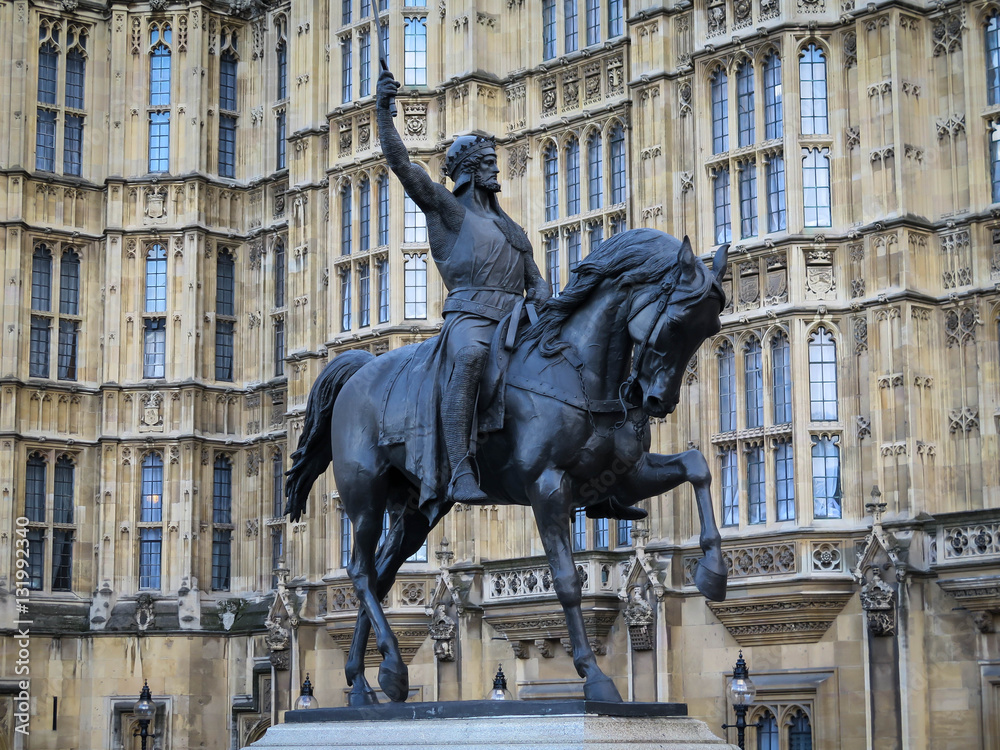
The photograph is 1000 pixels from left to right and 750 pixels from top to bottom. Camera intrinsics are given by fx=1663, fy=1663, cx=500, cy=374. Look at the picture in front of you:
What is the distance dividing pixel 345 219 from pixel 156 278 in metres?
6.28

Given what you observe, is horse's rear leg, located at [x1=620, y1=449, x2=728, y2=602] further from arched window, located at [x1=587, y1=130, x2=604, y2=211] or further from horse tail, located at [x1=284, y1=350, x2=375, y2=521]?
arched window, located at [x1=587, y1=130, x2=604, y2=211]

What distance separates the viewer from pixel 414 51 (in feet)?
109

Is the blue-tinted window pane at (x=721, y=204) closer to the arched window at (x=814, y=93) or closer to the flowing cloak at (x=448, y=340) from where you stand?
the arched window at (x=814, y=93)

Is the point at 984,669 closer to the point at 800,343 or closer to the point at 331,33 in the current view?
the point at 800,343

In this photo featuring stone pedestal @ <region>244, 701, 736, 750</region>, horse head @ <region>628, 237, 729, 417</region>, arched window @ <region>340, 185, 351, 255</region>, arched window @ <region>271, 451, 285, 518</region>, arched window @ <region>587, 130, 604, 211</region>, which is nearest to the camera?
stone pedestal @ <region>244, 701, 736, 750</region>

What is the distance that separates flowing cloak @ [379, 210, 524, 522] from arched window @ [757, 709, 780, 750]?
52.4 ft

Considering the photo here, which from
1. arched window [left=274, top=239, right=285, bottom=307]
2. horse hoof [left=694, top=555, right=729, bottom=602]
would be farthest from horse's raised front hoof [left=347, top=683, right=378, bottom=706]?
arched window [left=274, top=239, right=285, bottom=307]

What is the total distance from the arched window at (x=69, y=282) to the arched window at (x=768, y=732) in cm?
1950

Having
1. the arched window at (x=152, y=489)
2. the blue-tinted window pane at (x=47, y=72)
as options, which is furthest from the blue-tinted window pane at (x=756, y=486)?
the blue-tinted window pane at (x=47, y=72)

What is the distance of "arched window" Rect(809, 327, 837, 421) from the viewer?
2586 cm

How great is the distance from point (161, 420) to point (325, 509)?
5.96 m

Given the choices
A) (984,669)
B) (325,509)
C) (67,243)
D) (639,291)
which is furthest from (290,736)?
(67,243)

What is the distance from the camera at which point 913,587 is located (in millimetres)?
24375

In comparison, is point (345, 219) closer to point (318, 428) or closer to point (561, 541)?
point (318, 428)
